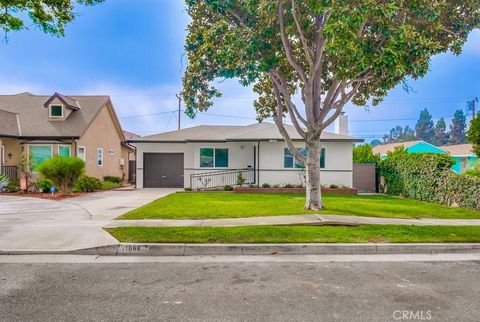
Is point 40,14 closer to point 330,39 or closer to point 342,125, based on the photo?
point 330,39

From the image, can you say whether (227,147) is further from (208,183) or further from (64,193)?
(64,193)

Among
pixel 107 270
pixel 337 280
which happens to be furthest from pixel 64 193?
pixel 337 280

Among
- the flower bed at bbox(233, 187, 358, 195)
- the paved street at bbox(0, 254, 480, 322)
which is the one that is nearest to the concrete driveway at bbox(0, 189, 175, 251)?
the paved street at bbox(0, 254, 480, 322)

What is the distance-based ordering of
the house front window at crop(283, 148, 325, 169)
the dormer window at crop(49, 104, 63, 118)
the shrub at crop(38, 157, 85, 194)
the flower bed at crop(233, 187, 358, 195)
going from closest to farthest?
1. the shrub at crop(38, 157, 85, 194)
2. the flower bed at crop(233, 187, 358, 195)
3. the house front window at crop(283, 148, 325, 169)
4. the dormer window at crop(49, 104, 63, 118)

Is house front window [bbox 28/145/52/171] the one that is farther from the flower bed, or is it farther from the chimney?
the chimney

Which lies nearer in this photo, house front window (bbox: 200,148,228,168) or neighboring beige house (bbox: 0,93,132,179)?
neighboring beige house (bbox: 0,93,132,179)

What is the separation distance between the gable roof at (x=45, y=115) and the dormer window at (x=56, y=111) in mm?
445

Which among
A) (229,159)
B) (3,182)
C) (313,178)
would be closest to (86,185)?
(3,182)

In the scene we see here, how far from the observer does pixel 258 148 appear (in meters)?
18.2

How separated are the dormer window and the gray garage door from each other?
591 cm

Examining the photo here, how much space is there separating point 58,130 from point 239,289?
1838 centimetres

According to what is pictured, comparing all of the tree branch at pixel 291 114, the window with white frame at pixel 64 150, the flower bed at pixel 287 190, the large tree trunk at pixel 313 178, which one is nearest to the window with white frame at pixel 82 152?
the window with white frame at pixel 64 150

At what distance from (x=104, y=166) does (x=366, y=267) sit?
67.5 ft

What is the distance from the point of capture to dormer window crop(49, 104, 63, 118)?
19906 mm
